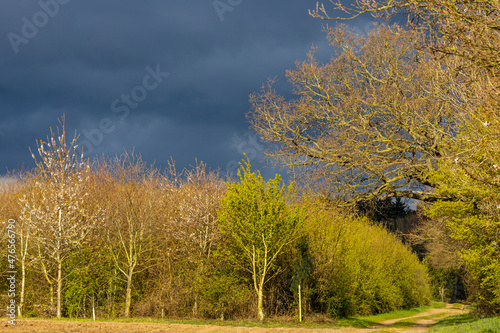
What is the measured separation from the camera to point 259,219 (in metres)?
17.1

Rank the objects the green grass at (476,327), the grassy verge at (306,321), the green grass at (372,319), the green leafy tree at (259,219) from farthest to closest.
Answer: the green grass at (372,319) → the green leafy tree at (259,219) → the grassy verge at (306,321) → the green grass at (476,327)

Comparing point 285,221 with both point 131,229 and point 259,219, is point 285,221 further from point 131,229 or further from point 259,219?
point 131,229

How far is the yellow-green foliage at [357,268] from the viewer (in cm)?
2011

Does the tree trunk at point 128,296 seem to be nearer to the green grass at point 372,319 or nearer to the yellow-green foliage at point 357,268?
the yellow-green foliage at point 357,268

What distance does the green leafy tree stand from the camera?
55.8ft

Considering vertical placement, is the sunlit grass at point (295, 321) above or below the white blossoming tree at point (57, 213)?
below

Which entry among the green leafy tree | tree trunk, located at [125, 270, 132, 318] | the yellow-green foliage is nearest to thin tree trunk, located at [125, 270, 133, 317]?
tree trunk, located at [125, 270, 132, 318]

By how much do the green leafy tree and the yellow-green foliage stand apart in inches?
91.3

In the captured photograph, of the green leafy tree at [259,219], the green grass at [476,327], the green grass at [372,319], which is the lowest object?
the green grass at [372,319]

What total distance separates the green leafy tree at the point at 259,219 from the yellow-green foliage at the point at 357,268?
2.32 m

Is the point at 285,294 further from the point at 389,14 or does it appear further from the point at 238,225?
the point at 389,14

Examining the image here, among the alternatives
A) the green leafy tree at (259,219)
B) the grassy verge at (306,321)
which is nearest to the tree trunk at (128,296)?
the grassy verge at (306,321)

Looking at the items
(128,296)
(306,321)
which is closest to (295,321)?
(306,321)

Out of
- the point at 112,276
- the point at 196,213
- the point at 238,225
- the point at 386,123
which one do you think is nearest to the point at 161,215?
the point at 196,213
